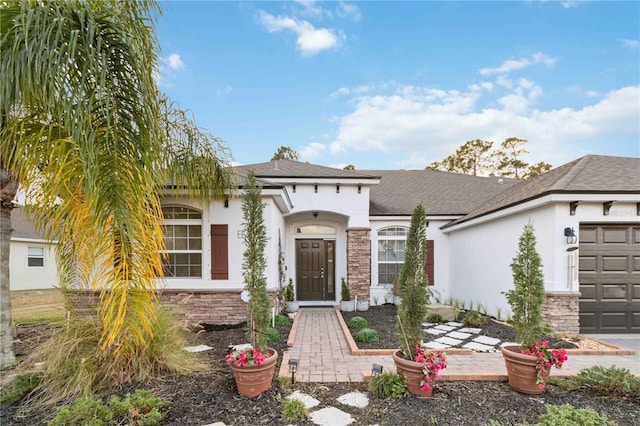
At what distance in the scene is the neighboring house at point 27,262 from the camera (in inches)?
575

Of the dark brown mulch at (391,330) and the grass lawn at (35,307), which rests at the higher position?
the dark brown mulch at (391,330)

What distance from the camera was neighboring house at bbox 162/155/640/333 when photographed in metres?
6.07

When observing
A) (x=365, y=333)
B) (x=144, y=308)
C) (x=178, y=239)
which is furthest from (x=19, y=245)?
(x=365, y=333)

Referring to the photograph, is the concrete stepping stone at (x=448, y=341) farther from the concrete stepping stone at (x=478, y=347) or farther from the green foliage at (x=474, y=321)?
the green foliage at (x=474, y=321)

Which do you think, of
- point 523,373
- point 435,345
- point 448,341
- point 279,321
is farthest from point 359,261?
point 523,373

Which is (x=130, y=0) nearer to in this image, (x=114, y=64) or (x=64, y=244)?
(x=114, y=64)

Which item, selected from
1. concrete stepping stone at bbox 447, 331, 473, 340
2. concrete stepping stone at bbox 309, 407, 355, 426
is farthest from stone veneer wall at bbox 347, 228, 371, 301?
concrete stepping stone at bbox 309, 407, 355, 426

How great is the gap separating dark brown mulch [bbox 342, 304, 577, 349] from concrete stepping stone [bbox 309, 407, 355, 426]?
6.03ft

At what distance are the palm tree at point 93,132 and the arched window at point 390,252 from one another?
7.65 m

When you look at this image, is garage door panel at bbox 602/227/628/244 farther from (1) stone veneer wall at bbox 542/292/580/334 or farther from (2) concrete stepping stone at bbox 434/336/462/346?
(2) concrete stepping stone at bbox 434/336/462/346

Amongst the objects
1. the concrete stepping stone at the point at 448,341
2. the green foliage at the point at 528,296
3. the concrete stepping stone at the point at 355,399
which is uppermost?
the green foliage at the point at 528,296

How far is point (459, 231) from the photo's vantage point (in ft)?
31.6

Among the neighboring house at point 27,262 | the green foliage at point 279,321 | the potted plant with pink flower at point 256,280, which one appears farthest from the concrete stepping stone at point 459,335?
the neighboring house at point 27,262

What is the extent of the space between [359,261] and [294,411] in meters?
6.75
